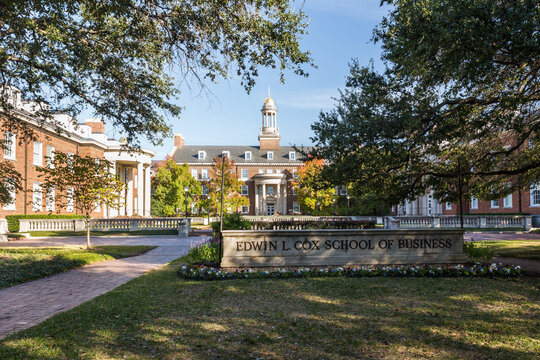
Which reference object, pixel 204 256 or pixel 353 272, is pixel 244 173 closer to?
pixel 204 256

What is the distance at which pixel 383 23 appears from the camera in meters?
10.8

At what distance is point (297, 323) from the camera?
5.36 m

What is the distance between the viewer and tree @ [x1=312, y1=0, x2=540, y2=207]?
21.5ft

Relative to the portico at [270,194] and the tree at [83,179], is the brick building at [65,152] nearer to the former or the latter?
the tree at [83,179]

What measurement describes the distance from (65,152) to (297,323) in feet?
105

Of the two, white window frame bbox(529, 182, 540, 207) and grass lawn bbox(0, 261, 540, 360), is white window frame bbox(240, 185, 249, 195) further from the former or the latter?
grass lawn bbox(0, 261, 540, 360)

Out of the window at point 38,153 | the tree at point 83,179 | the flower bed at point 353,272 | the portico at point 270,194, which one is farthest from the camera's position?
the portico at point 270,194

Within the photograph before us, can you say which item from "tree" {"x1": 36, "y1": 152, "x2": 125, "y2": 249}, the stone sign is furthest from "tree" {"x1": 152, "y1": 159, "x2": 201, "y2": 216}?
the stone sign

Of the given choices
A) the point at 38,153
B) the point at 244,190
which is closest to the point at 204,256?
the point at 38,153

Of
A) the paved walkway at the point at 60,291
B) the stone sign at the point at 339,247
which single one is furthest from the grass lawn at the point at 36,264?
the stone sign at the point at 339,247

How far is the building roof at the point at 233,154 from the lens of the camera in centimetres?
6412

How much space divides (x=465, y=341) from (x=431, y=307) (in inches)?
61.3

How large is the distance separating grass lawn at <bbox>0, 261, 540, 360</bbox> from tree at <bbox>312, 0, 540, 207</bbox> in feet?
11.1

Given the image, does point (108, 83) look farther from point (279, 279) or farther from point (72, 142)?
point (72, 142)
